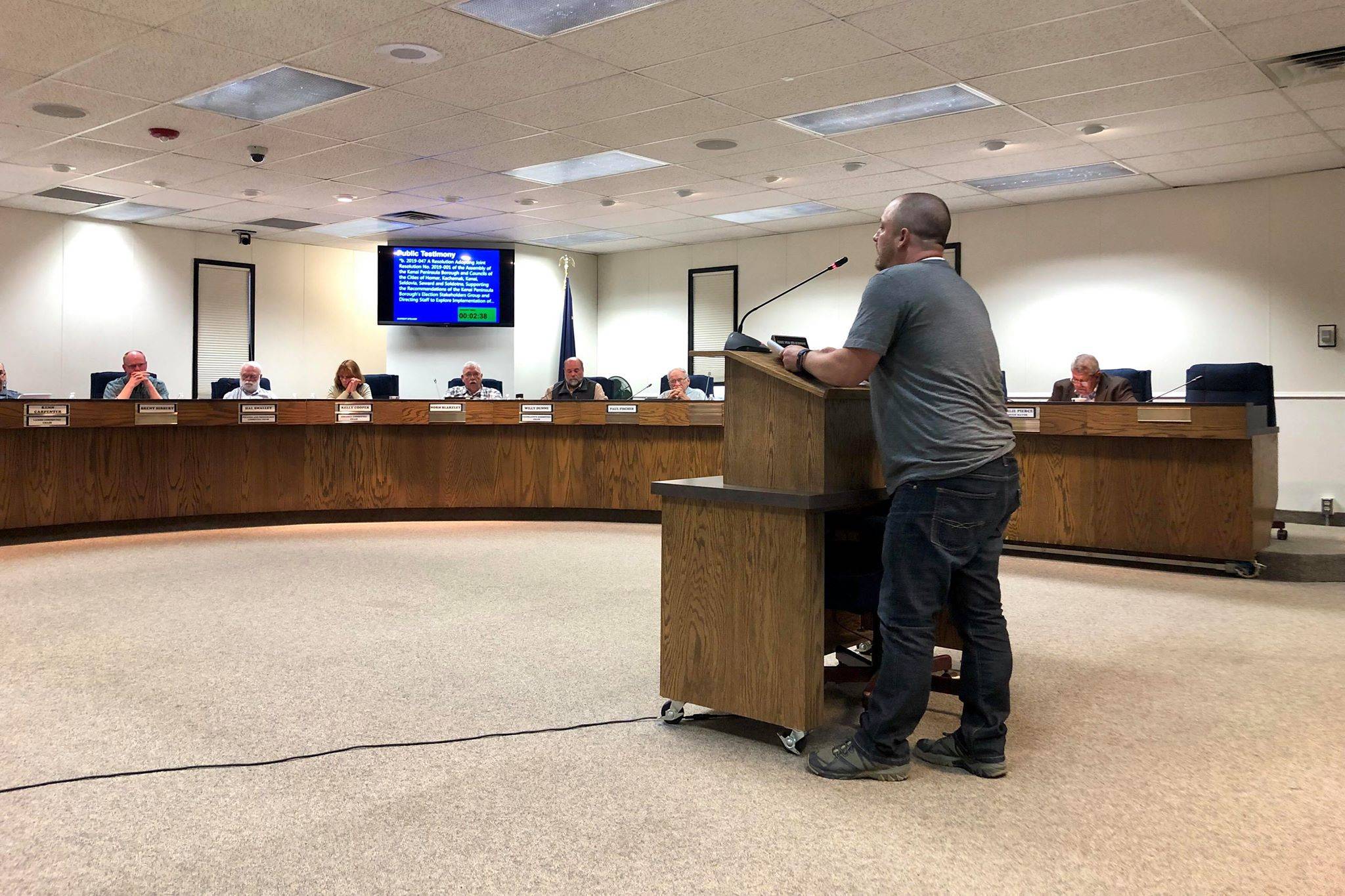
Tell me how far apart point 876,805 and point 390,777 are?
1242 millimetres

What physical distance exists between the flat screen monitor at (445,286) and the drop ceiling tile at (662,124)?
4.80 metres

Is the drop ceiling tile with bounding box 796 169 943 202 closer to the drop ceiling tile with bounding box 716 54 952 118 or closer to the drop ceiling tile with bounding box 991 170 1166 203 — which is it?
the drop ceiling tile with bounding box 991 170 1166 203

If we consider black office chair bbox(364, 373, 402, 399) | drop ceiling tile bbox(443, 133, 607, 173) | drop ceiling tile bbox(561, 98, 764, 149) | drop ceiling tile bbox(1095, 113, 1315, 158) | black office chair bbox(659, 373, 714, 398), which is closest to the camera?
drop ceiling tile bbox(561, 98, 764, 149)

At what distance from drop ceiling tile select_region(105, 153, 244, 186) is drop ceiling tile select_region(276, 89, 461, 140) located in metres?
1.45

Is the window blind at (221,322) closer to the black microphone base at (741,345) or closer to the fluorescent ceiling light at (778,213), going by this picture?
the fluorescent ceiling light at (778,213)

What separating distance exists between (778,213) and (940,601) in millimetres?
7949

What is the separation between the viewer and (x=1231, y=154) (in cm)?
744

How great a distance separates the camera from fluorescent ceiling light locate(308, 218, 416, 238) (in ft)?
35.0

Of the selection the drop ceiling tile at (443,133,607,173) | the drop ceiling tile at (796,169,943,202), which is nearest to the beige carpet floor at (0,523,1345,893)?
the drop ceiling tile at (443,133,607,173)

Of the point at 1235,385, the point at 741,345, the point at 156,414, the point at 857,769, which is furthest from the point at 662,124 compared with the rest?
the point at 857,769

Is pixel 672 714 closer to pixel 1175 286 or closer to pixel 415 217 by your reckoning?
pixel 1175 286

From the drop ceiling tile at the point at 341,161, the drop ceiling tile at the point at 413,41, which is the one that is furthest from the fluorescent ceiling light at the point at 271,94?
the drop ceiling tile at the point at 341,161

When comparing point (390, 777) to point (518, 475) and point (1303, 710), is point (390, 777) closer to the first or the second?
point (1303, 710)

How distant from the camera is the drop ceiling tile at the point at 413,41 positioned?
16.1 ft
